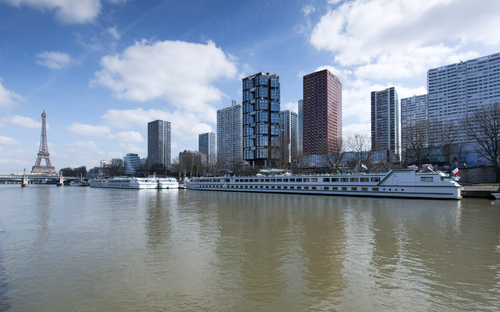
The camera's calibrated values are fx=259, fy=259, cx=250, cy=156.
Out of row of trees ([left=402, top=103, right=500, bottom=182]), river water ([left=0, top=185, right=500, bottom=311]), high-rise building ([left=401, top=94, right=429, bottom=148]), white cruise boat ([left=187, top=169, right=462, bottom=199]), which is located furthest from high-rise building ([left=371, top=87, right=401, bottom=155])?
river water ([left=0, top=185, right=500, bottom=311])

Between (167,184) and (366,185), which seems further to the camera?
(167,184)

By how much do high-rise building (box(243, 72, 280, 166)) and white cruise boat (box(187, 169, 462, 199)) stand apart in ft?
212

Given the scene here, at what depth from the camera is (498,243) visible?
51.1 feet

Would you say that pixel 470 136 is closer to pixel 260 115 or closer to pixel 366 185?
pixel 366 185

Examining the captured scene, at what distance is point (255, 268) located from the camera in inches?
471

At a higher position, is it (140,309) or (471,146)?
(471,146)

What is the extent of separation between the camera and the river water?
8898mm

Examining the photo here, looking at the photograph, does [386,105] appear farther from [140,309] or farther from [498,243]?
[140,309]

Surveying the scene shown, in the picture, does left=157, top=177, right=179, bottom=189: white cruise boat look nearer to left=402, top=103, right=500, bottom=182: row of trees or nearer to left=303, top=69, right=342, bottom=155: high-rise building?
left=402, top=103, right=500, bottom=182: row of trees

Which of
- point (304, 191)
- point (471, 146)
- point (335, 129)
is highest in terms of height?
point (335, 129)

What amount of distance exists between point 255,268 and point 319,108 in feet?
618

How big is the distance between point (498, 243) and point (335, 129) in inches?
7373

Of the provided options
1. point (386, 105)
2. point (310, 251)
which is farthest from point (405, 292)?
point (386, 105)

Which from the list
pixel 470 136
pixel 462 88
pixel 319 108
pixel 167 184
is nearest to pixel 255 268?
pixel 470 136
